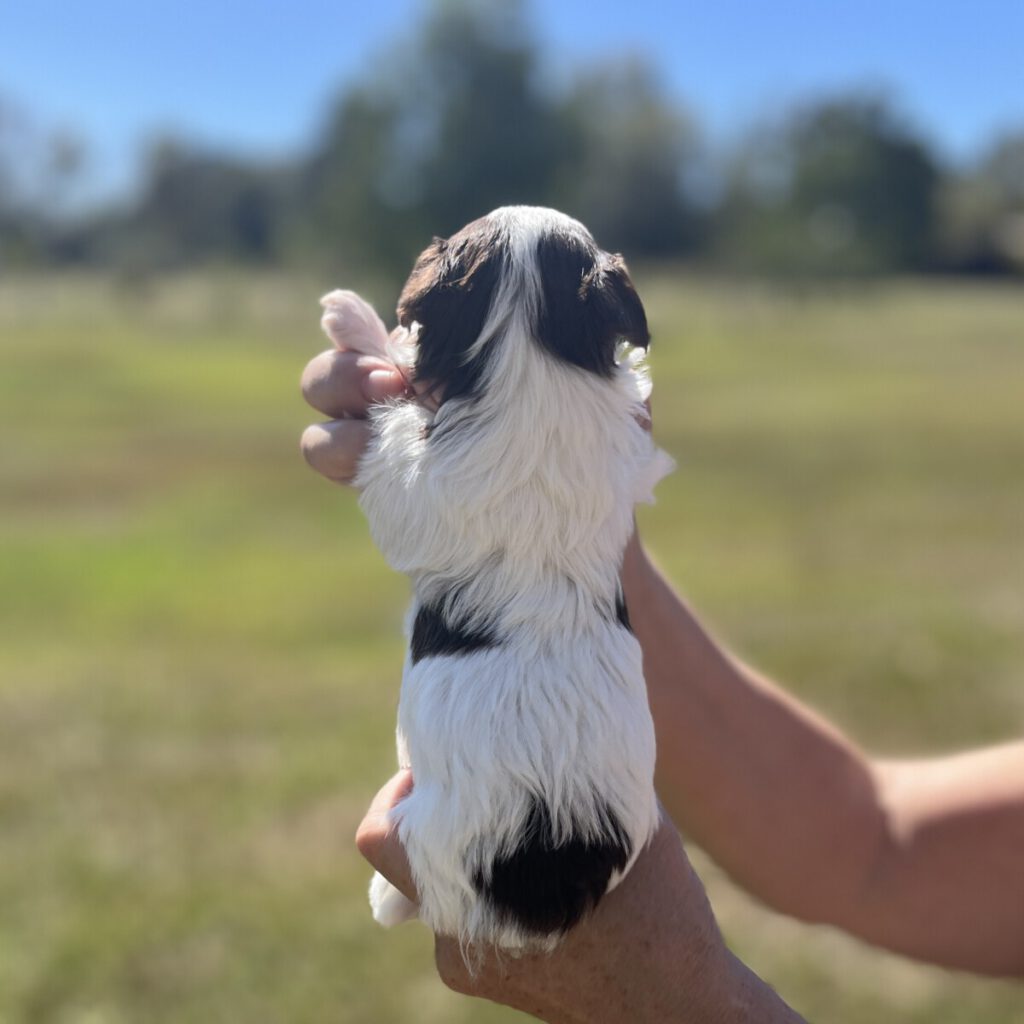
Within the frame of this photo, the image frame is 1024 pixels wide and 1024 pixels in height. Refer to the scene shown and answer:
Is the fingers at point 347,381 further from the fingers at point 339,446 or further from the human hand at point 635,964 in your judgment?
the human hand at point 635,964

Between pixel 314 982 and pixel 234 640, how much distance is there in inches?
192

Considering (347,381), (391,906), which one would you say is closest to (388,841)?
(391,906)

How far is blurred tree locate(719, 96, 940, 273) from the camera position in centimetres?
4744

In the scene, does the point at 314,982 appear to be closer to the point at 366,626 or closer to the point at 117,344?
the point at 366,626

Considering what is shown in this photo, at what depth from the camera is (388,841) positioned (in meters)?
1.46

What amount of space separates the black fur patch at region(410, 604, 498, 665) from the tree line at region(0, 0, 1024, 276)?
30.6 meters

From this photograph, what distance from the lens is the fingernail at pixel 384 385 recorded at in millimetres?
1584

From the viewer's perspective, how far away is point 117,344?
30438mm

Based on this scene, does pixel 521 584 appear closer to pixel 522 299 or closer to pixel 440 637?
pixel 440 637

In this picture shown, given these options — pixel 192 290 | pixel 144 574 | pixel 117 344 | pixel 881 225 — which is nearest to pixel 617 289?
pixel 144 574

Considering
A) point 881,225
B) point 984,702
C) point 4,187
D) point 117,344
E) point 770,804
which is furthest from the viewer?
point 881,225

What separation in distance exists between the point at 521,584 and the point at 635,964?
59cm

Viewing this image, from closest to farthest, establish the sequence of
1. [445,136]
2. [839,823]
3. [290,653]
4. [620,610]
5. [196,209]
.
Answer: [620,610]
[839,823]
[290,653]
[445,136]
[196,209]

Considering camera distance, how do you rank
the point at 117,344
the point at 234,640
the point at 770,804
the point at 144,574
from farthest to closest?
the point at 117,344, the point at 144,574, the point at 234,640, the point at 770,804
